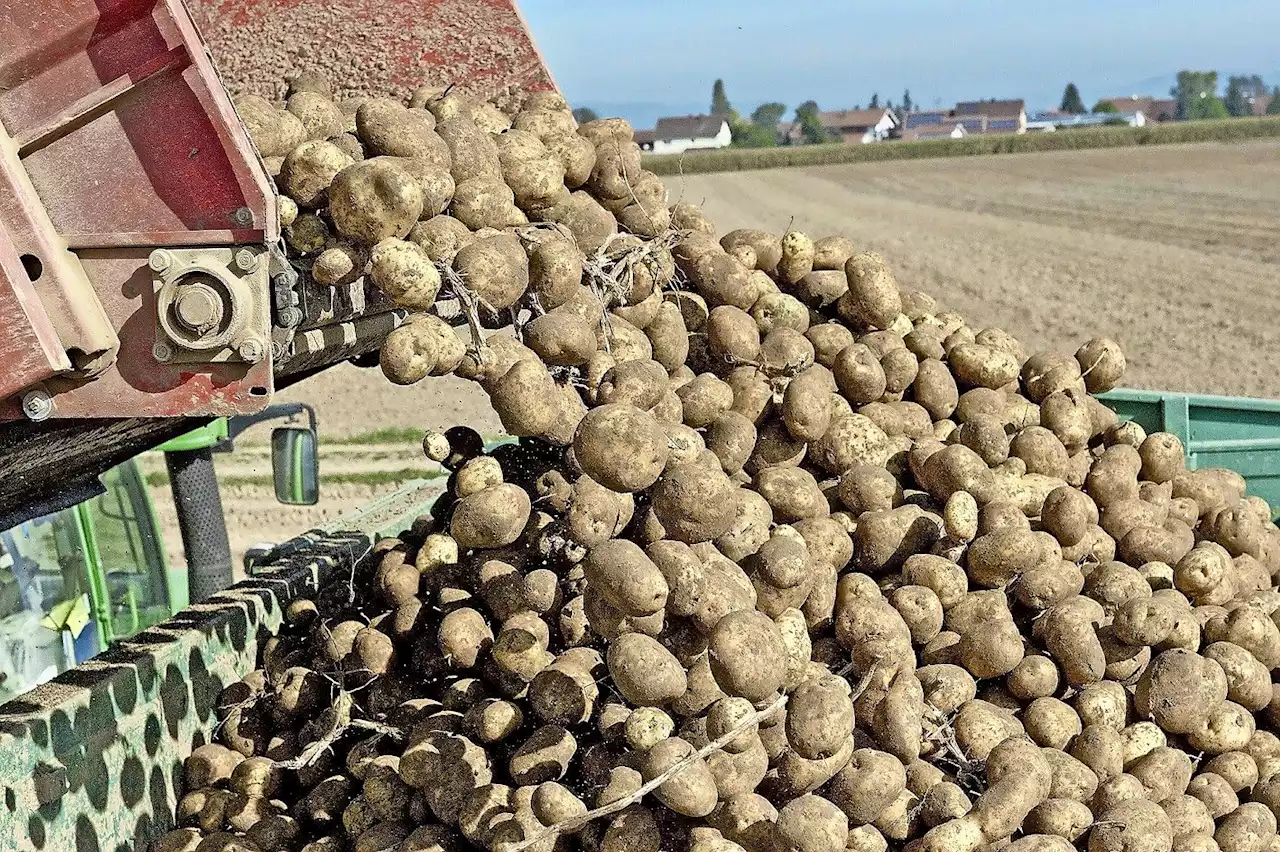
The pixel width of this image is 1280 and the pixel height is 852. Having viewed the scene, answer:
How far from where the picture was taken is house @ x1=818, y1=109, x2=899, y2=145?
275 ft

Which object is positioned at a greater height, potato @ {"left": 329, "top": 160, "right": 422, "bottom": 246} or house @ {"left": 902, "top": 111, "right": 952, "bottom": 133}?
house @ {"left": 902, "top": 111, "right": 952, "bottom": 133}

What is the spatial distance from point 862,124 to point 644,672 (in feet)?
289

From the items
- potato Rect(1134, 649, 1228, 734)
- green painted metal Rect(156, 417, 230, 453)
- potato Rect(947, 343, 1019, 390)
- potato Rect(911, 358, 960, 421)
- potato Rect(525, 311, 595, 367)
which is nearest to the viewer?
potato Rect(525, 311, 595, 367)

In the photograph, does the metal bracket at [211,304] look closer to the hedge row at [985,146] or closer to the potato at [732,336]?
the potato at [732,336]

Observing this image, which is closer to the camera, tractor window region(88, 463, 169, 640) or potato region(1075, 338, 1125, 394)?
potato region(1075, 338, 1125, 394)

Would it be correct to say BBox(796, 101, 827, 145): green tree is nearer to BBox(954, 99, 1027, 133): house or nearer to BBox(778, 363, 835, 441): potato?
BBox(954, 99, 1027, 133): house

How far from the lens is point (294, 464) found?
15.8 ft

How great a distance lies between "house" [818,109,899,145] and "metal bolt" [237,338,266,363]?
78175 mm

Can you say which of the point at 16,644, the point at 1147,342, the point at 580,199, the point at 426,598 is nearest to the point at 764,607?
the point at 426,598

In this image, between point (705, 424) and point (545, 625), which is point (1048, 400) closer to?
point (705, 424)

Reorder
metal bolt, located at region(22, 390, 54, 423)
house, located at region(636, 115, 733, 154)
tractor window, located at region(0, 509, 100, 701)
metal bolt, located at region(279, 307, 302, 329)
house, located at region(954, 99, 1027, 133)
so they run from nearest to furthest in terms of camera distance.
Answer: metal bolt, located at region(22, 390, 54, 423) → metal bolt, located at region(279, 307, 302, 329) → tractor window, located at region(0, 509, 100, 701) → house, located at region(636, 115, 733, 154) → house, located at region(954, 99, 1027, 133)

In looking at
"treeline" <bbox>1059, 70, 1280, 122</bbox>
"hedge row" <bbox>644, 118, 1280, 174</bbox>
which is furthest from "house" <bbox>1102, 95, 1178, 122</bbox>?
"hedge row" <bbox>644, 118, 1280, 174</bbox>

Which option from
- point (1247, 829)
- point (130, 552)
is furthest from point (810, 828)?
point (130, 552)

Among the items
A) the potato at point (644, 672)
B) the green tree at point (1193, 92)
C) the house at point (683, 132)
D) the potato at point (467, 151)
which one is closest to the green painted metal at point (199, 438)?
the potato at point (467, 151)
